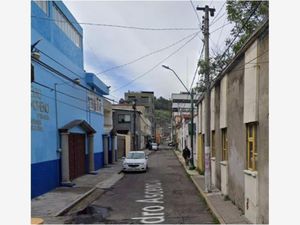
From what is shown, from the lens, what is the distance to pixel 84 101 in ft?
75.3

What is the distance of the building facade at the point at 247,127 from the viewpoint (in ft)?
25.6

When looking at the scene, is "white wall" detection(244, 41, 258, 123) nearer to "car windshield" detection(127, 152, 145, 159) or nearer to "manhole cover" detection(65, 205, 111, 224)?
"manhole cover" detection(65, 205, 111, 224)

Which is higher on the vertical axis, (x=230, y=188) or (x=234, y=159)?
(x=234, y=159)

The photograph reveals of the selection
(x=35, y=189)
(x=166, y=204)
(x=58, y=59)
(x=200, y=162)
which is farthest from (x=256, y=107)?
(x=200, y=162)

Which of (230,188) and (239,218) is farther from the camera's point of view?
(230,188)

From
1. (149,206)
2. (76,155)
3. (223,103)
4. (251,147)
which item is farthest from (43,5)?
(251,147)

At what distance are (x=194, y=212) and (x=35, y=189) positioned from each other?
20.1 feet

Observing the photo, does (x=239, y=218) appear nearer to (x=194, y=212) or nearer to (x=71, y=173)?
(x=194, y=212)

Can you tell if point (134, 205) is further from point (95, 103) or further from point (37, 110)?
point (95, 103)

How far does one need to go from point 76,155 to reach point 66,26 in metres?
6.87

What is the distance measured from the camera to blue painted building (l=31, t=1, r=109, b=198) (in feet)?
46.0

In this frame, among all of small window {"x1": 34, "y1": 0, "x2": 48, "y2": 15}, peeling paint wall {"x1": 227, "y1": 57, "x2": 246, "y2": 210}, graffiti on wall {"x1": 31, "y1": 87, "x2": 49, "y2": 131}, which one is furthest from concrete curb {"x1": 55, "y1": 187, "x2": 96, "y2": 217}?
small window {"x1": 34, "y1": 0, "x2": 48, "y2": 15}

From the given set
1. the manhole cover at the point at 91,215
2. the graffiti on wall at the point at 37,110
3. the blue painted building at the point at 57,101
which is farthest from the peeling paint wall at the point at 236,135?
the graffiti on wall at the point at 37,110

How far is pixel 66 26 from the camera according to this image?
20.0 metres
